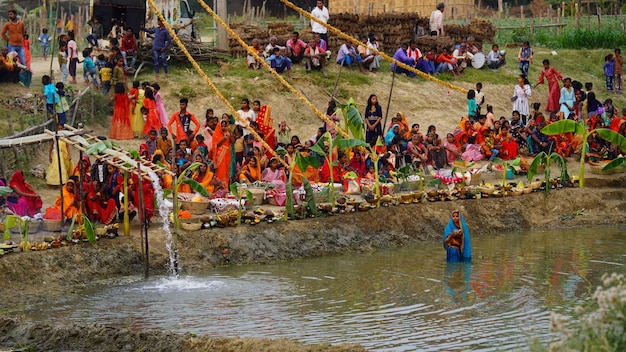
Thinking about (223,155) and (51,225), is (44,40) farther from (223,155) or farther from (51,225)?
(51,225)

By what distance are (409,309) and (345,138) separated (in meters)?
4.85

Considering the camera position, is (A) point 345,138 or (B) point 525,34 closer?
(A) point 345,138

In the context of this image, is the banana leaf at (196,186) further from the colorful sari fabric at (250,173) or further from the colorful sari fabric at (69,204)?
Answer: the colorful sari fabric at (250,173)

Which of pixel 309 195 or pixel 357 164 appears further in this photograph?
pixel 357 164

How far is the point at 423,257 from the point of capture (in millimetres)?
15844

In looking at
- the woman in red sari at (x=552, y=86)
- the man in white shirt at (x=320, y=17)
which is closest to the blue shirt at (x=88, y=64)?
the man in white shirt at (x=320, y=17)

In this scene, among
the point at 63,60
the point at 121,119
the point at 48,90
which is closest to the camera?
the point at 48,90

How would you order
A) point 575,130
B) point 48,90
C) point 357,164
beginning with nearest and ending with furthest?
1. point 575,130
2. point 357,164
3. point 48,90

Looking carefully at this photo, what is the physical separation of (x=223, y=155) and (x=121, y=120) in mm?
2805

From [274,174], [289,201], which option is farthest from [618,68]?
[289,201]

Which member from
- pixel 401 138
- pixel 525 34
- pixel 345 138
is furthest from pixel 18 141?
pixel 525 34

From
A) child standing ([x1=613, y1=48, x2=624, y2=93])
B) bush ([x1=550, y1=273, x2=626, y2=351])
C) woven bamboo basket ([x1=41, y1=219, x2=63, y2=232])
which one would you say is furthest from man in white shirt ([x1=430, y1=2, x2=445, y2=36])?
bush ([x1=550, y1=273, x2=626, y2=351])

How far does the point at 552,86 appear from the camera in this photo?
24.0m

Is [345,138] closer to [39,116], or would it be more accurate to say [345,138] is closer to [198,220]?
[198,220]
